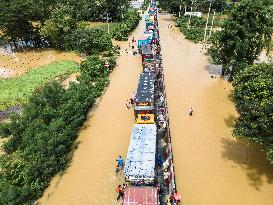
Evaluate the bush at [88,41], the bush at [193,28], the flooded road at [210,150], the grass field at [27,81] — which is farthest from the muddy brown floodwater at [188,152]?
the bush at [193,28]

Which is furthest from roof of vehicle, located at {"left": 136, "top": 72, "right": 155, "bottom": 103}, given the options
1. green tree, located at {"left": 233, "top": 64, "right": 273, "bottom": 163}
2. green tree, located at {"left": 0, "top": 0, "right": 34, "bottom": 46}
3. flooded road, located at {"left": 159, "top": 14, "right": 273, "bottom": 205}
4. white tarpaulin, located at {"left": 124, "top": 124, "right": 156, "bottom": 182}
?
green tree, located at {"left": 0, "top": 0, "right": 34, "bottom": 46}

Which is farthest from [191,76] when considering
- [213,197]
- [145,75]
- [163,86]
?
[213,197]

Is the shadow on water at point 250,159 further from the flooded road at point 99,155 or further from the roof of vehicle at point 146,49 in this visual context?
the roof of vehicle at point 146,49

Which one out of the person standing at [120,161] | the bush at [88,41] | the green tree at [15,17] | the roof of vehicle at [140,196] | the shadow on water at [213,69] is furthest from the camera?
the green tree at [15,17]

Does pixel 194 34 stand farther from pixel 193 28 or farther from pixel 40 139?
pixel 40 139

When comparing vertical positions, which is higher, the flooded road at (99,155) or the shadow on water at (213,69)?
the shadow on water at (213,69)

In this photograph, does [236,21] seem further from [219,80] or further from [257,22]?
[219,80]
